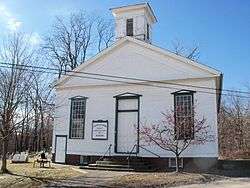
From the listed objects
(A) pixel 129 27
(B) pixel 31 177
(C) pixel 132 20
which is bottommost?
(B) pixel 31 177

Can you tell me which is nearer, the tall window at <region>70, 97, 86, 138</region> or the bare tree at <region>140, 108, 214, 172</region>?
the bare tree at <region>140, 108, 214, 172</region>

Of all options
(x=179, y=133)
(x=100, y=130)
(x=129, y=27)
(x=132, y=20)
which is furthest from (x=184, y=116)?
(x=132, y=20)

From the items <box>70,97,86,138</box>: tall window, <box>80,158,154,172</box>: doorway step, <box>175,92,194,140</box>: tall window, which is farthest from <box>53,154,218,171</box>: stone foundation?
<box>70,97,86,138</box>: tall window

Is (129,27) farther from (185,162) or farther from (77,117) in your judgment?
(185,162)

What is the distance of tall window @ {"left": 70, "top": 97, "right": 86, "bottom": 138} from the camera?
2450 cm

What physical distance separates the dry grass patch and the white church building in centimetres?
454

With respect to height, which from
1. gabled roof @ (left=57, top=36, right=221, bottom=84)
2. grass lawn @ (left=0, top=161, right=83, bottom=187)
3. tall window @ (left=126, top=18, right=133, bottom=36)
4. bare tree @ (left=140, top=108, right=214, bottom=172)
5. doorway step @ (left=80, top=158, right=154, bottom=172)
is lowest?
grass lawn @ (left=0, top=161, right=83, bottom=187)

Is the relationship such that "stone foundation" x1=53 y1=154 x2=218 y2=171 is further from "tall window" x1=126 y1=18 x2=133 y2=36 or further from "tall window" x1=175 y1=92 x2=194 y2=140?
"tall window" x1=126 y1=18 x2=133 y2=36

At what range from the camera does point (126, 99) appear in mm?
23594

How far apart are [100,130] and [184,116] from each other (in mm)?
5627

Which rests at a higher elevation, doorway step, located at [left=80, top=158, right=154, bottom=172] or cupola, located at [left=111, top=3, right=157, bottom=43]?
cupola, located at [left=111, top=3, right=157, bottom=43]

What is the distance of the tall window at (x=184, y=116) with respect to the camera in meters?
20.9

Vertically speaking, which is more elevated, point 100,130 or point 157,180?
point 100,130

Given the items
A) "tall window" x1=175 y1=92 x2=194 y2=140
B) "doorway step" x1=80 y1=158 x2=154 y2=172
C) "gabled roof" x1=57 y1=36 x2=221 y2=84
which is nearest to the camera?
"doorway step" x1=80 y1=158 x2=154 y2=172
